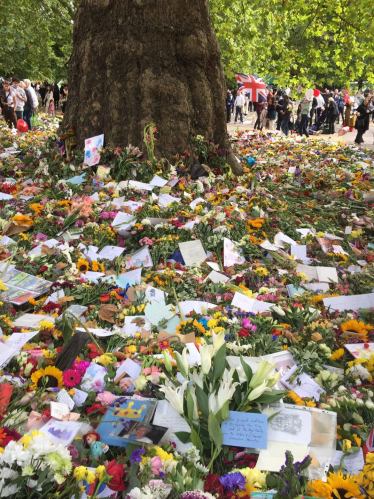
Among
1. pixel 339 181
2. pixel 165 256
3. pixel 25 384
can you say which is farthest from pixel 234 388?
pixel 339 181

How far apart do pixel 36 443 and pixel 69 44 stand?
529 inches

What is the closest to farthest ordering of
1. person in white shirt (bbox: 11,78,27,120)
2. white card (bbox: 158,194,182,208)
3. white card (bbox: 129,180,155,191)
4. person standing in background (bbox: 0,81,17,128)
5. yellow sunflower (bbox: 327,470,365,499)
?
1. yellow sunflower (bbox: 327,470,365,499)
2. white card (bbox: 158,194,182,208)
3. white card (bbox: 129,180,155,191)
4. person in white shirt (bbox: 11,78,27,120)
5. person standing in background (bbox: 0,81,17,128)

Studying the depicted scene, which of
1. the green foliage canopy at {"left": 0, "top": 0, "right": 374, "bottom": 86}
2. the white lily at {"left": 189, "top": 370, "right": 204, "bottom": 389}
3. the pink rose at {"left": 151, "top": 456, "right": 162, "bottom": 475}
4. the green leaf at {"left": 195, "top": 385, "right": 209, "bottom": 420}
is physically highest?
the green foliage canopy at {"left": 0, "top": 0, "right": 374, "bottom": 86}

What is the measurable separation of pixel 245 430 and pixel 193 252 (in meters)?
2.32

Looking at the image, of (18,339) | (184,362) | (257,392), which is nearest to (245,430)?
(257,392)

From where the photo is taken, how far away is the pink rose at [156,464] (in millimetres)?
1659

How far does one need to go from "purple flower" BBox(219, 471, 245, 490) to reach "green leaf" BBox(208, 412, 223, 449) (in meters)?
0.13

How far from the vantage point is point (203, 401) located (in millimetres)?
1898

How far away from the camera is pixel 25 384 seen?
2.11 meters

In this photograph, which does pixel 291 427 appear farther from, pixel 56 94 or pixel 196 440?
pixel 56 94

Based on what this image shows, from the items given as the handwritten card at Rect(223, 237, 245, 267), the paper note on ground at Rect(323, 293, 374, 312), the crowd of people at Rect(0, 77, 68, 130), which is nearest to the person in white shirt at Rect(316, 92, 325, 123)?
the crowd of people at Rect(0, 77, 68, 130)

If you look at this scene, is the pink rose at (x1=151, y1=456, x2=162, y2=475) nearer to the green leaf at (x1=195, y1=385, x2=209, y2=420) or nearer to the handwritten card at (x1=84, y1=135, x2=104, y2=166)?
the green leaf at (x1=195, y1=385, x2=209, y2=420)

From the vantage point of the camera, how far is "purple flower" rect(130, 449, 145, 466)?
1.73m

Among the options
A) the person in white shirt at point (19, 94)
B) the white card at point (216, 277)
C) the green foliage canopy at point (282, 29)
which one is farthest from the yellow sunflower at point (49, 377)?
the person in white shirt at point (19, 94)
